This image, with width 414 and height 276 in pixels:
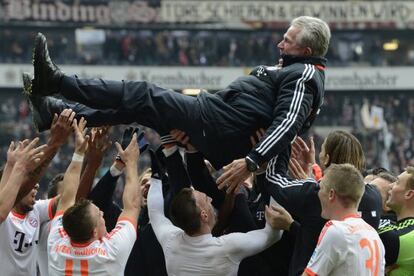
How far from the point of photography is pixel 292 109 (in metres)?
5.32

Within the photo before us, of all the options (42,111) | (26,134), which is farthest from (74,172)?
(26,134)

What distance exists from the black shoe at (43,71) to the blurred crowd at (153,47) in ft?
102

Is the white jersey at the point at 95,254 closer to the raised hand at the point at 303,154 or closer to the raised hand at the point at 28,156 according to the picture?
the raised hand at the point at 28,156

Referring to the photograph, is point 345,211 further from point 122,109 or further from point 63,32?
point 63,32

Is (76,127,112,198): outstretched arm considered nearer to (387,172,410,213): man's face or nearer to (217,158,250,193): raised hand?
(217,158,250,193): raised hand

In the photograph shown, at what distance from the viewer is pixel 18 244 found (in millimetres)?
6613

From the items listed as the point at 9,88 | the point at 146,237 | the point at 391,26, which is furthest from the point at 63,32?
the point at 146,237

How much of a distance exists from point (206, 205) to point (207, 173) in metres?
0.55

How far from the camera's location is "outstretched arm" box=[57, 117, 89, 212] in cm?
567

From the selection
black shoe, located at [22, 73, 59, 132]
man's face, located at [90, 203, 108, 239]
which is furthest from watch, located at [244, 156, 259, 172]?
black shoe, located at [22, 73, 59, 132]

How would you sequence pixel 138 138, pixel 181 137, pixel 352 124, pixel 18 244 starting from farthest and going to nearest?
pixel 352 124 → pixel 18 244 → pixel 138 138 → pixel 181 137

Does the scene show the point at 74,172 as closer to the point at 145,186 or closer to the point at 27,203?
the point at 145,186

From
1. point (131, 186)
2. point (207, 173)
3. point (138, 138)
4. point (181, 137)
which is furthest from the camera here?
point (207, 173)

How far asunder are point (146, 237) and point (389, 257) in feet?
5.65
